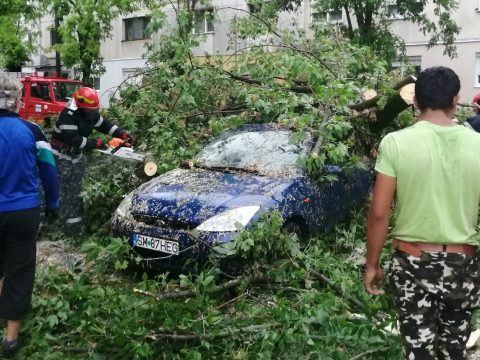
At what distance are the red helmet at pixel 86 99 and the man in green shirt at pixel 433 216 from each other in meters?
4.42

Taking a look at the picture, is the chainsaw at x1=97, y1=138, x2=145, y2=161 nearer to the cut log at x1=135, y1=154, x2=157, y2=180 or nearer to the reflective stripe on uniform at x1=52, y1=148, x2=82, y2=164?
the cut log at x1=135, y1=154, x2=157, y2=180

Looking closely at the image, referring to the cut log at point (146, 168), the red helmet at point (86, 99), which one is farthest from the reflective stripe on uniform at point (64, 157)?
the cut log at point (146, 168)

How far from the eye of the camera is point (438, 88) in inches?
A: 98.3

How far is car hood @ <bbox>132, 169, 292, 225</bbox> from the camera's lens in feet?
15.6

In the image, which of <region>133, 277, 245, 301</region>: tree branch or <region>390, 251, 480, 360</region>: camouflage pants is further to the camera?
<region>133, 277, 245, 301</region>: tree branch

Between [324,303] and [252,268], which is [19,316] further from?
[324,303]

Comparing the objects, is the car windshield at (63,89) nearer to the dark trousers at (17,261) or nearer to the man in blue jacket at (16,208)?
the man in blue jacket at (16,208)

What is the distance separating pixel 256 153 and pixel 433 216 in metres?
3.37

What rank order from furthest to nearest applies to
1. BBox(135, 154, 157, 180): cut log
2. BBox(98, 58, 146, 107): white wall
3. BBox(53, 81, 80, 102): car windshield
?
1. BBox(98, 58, 146, 107): white wall
2. BBox(53, 81, 80, 102): car windshield
3. BBox(135, 154, 157, 180): cut log

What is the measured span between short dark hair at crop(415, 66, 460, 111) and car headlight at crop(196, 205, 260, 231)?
7.53 feet

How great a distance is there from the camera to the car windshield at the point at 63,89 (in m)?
20.8

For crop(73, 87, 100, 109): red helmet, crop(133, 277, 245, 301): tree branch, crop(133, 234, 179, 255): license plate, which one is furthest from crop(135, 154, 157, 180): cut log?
crop(133, 277, 245, 301): tree branch

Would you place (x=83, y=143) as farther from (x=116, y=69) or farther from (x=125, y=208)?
(x=116, y=69)

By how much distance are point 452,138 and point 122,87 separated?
24.1 feet
